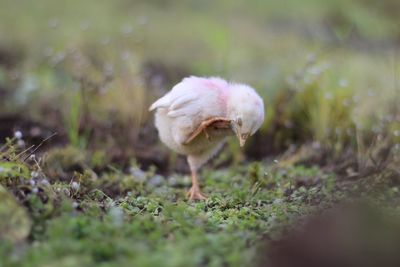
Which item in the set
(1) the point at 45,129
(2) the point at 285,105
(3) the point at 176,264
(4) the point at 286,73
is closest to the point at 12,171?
(3) the point at 176,264

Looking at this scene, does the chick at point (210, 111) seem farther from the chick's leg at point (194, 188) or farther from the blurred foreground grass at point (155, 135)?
the blurred foreground grass at point (155, 135)

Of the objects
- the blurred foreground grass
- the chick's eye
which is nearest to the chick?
the chick's eye

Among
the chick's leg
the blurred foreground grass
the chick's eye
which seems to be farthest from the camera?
the chick's leg

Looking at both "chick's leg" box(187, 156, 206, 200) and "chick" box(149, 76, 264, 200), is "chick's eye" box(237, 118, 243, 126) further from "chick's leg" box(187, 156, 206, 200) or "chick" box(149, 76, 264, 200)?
"chick's leg" box(187, 156, 206, 200)

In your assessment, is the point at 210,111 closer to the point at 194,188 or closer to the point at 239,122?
the point at 239,122

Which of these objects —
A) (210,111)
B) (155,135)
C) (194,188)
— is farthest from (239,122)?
(155,135)

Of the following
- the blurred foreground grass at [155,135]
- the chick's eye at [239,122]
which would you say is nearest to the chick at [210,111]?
the chick's eye at [239,122]
